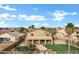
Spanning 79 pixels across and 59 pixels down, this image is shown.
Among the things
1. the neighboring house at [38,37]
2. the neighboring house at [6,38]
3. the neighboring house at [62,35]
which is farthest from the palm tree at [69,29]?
the neighboring house at [6,38]

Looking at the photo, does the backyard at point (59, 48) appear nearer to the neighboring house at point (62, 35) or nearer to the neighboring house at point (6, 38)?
the neighboring house at point (62, 35)

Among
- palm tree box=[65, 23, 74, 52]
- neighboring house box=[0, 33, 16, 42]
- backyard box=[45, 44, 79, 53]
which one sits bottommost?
backyard box=[45, 44, 79, 53]

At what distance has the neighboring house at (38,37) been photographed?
367 centimetres

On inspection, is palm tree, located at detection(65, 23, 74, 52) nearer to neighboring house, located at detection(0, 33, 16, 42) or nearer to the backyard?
the backyard

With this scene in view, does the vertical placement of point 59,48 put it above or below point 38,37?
below

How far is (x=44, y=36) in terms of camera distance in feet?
12.0

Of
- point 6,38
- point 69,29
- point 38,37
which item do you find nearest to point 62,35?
point 69,29

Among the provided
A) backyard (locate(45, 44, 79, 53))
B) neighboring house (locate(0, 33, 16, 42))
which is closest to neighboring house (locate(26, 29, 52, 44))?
backyard (locate(45, 44, 79, 53))

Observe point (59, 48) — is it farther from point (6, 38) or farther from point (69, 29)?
point (6, 38)

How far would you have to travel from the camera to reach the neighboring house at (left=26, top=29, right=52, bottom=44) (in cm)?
367

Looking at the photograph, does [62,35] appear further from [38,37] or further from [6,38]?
[6,38]

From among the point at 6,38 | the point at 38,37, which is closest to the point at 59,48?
the point at 38,37

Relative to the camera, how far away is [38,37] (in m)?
3.67
